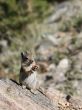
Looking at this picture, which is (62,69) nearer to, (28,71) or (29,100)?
(28,71)

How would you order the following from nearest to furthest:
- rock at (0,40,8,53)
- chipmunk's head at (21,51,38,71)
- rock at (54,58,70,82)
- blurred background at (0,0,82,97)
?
chipmunk's head at (21,51,38,71), rock at (54,58,70,82), blurred background at (0,0,82,97), rock at (0,40,8,53)

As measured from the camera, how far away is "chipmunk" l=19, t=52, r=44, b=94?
765cm

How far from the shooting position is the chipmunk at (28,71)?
25.1ft

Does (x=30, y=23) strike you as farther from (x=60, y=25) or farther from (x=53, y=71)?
(x=53, y=71)

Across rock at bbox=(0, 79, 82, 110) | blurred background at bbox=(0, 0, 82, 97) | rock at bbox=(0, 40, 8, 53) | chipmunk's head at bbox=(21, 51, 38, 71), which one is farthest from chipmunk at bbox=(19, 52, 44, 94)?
rock at bbox=(0, 40, 8, 53)

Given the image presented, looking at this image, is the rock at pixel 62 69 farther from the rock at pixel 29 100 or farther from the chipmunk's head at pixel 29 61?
the chipmunk's head at pixel 29 61

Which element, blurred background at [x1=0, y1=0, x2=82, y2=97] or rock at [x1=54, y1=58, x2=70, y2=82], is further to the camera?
blurred background at [x1=0, y1=0, x2=82, y2=97]

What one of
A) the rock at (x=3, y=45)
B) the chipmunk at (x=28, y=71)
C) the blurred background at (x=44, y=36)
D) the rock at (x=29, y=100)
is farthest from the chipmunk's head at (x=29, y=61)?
the rock at (x=3, y=45)

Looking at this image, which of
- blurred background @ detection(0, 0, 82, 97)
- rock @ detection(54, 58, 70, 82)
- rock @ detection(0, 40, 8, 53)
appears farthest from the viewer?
rock @ detection(0, 40, 8, 53)

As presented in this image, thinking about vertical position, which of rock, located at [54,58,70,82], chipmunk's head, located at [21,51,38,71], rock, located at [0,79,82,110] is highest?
chipmunk's head, located at [21,51,38,71]

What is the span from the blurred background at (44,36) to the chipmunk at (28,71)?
434 cm

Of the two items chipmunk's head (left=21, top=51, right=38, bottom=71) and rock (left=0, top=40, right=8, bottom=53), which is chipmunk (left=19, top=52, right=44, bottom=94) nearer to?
chipmunk's head (left=21, top=51, right=38, bottom=71)

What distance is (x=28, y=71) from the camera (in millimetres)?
→ 7691

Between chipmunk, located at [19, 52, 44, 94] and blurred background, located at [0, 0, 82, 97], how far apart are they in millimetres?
4339
